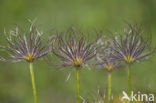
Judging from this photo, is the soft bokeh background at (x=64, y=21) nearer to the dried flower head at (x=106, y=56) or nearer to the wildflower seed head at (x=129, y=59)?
the dried flower head at (x=106, y=56)

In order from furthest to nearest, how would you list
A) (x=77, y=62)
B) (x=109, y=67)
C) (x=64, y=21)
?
(x=64, y=21), (x=109, y=67), (x=77, y=62)

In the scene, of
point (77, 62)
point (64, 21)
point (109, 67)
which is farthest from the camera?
point (64, 21)

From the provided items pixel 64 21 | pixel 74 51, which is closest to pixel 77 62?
pixel 74 51

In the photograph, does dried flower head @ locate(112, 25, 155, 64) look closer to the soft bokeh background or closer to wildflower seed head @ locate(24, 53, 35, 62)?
wildflower seed head @ locate(24, 53, 35, 62)

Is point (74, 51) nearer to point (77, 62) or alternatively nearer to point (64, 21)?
point (77, 62)


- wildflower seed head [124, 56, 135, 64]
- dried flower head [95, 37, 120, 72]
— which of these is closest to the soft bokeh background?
dried flower head [95, 37, 120, 72]

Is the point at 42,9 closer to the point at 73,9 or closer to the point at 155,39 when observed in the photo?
the point at 73,9
